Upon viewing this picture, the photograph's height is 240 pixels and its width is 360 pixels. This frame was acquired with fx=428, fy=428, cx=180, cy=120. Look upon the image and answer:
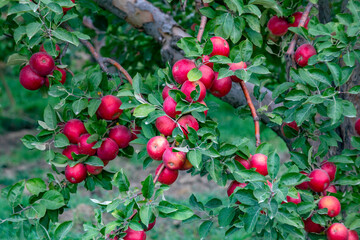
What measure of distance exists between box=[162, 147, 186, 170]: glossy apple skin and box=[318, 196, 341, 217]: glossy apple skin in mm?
506

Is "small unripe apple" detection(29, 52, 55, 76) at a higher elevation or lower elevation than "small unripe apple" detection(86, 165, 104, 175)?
higher

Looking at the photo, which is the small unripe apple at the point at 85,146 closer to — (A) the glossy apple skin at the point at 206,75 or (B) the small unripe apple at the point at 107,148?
(B) the small unripe apple at the point at 107,148

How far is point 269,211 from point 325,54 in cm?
50

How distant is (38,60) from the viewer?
4.61ft

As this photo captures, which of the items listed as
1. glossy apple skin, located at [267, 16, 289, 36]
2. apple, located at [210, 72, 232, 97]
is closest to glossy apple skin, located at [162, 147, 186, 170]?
apple, located at [210, 72, 232, 97]

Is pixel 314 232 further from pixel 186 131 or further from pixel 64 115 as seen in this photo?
pixel 64 115

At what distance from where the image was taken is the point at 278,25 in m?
1.61

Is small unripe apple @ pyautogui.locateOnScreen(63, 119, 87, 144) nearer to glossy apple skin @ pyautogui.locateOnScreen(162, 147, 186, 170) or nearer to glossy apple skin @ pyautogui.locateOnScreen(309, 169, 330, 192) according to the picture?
glossy apple skin @ pyautogui.locateOnScreen(162, 147, 186, 170)

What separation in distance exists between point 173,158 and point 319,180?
1.65ft

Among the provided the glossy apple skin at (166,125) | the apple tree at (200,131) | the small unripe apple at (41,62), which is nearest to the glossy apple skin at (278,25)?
the apple tree at (200,131)

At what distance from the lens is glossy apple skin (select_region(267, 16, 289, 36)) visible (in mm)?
1604

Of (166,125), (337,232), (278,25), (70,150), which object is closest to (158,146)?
(166,125)

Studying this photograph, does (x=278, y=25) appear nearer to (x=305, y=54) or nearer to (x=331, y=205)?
(x=305, y=54)

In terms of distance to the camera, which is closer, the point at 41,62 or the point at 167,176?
the point at 167,176
